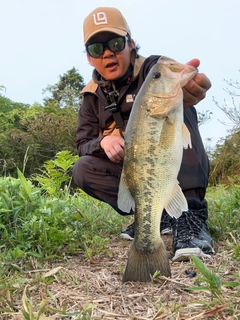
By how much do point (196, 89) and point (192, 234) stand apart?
3.40ft

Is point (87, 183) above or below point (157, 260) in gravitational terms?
above

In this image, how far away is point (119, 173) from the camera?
3.64 meters

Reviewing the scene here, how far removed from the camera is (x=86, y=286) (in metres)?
2.25

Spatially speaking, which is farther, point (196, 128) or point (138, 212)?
point (196, 128)

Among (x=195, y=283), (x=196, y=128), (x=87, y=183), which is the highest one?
(x=196, y=128)

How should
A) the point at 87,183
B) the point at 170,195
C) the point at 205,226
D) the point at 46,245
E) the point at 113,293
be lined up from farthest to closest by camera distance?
the point at 87,183 < the point at 205,226 < the point at 46,245 < the point at 170,195 < the point at 113,293

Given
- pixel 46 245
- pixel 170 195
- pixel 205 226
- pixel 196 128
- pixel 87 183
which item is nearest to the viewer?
pixel 170 195

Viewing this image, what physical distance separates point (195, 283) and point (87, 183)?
172 centimetres

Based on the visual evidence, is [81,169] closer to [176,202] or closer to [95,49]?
[95,49]

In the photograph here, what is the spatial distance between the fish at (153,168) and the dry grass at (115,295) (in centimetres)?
13

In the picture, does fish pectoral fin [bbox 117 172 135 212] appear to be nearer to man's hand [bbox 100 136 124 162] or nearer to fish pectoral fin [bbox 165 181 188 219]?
fish pectoral fin [bbox 165 181 188 219]

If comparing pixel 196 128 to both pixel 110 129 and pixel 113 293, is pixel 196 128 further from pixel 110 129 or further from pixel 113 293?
pixel 113 293

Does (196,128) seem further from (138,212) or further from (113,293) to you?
(113,293)

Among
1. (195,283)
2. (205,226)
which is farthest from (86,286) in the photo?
(205,226)
